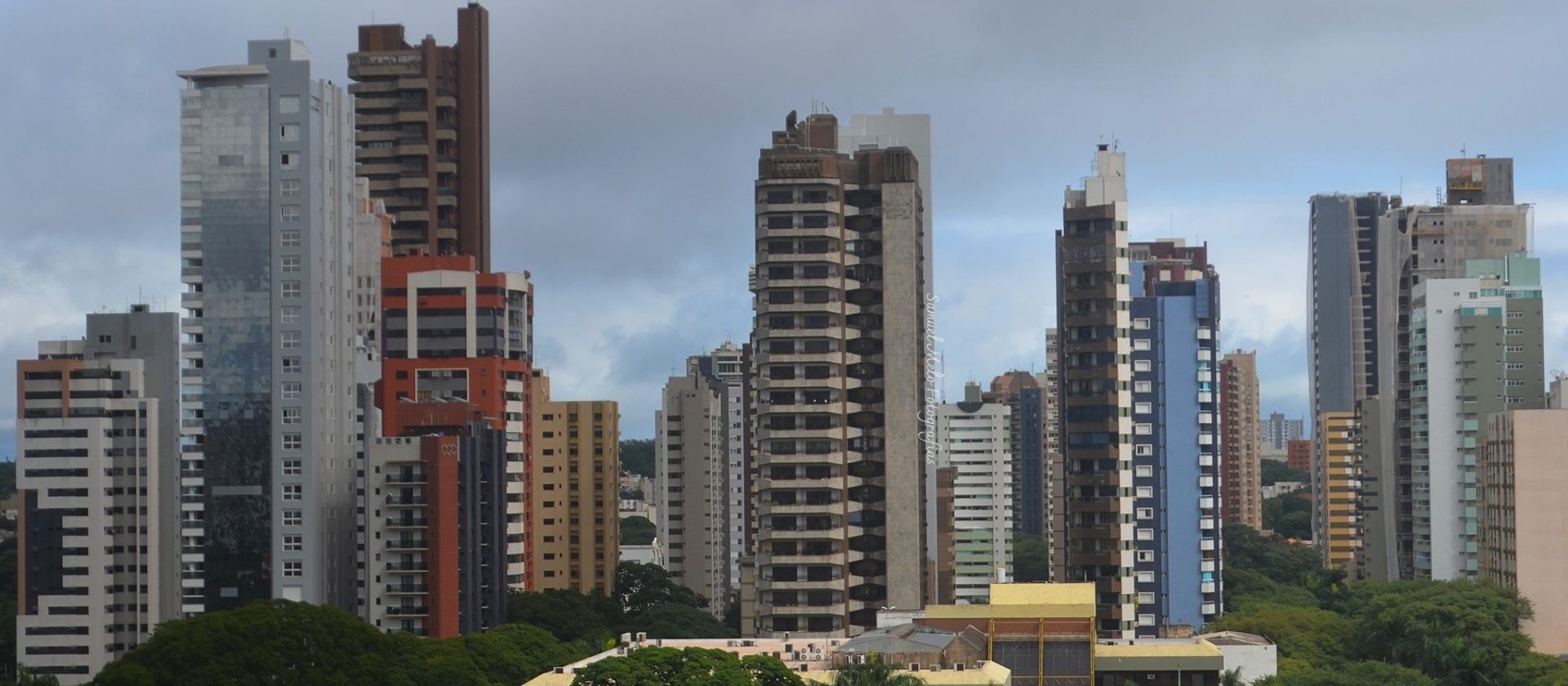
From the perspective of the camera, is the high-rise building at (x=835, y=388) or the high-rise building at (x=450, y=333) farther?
the high-rise building at (x=450, y=333)

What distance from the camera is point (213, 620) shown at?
97312 millimetres

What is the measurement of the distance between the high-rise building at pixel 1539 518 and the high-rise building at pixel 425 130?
7988 centimetres

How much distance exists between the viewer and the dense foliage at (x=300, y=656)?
3703 inches

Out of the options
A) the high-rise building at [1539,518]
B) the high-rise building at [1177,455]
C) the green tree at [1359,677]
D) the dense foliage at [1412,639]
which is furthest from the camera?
the high-rise building at [1177,455]

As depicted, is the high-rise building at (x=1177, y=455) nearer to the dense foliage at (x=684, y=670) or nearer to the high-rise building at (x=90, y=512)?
the high-rise building at (x=90, y=512)

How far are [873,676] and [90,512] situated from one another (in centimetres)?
6966

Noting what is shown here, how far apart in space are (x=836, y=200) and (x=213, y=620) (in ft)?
132

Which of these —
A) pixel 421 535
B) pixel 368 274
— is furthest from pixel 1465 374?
pixel 368 274

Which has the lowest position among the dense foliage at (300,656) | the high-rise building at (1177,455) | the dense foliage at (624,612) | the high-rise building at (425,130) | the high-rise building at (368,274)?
the dense foliage at (624,612)

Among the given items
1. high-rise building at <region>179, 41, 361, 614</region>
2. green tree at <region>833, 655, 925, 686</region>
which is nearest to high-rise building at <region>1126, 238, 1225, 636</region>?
high-rise building at <region>179, 41, 361, 614</region>

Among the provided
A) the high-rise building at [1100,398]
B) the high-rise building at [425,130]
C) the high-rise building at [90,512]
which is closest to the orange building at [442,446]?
the high-rise building at [90,512]

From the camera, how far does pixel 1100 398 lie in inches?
5118

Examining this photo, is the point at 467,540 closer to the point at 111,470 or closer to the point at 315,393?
the point at 315,393

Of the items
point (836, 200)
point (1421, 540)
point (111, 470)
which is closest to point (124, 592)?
point (111, 470)
